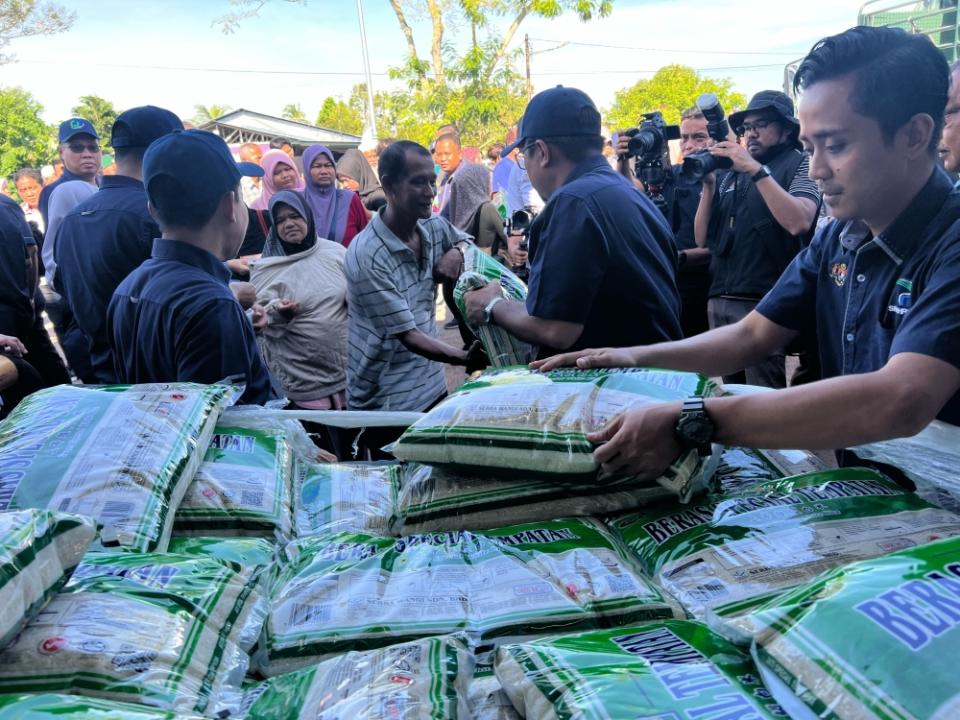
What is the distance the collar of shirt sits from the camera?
2037 millimetres

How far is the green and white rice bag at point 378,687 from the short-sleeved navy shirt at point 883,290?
3.15 feet

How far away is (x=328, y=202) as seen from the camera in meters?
5.18

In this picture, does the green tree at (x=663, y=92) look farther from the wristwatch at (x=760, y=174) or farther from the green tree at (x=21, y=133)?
the wristwatch at (x=760, y=174)

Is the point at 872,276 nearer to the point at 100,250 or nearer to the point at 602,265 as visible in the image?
the point at 602,265

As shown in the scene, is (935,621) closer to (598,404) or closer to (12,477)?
(598,404)

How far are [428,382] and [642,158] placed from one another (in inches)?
87.6

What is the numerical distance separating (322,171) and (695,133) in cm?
268

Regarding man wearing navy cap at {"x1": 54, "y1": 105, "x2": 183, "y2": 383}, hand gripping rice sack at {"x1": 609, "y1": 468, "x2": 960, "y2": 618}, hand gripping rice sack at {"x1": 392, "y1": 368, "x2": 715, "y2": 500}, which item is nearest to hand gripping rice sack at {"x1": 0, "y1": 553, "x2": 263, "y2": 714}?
hand gripping rice sack at {"x1": 392, "y1": 368, "x2": 715, "y2": 500}

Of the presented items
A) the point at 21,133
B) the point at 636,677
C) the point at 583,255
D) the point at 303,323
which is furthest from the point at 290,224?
the point at 21,133

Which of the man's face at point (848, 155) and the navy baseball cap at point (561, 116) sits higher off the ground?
the navy baseball cap at point (561, 116)

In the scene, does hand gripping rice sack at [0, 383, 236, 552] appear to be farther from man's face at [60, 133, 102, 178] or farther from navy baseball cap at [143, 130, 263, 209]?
man's face at [60, 133, 102, 178]

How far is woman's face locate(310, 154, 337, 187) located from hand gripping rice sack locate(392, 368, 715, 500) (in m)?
3.88

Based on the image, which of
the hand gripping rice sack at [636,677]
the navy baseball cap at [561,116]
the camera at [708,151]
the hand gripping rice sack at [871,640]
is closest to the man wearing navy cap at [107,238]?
the navy baseball cap at [561,116]

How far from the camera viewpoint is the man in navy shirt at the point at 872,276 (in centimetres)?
123
